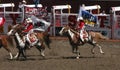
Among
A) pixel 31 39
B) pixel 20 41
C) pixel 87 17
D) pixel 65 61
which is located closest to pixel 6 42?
pixel 20 41

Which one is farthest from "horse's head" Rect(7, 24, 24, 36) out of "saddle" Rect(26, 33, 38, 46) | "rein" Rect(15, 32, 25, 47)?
"saddle" Rect(26, 33, 38, 46)

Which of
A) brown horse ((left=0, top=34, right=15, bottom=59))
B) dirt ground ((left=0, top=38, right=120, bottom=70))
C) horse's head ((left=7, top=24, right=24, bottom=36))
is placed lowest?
dirt ground ((left=0, top=38, right=120, bottom=70))

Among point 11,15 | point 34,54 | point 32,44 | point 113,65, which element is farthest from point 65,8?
point 113,65

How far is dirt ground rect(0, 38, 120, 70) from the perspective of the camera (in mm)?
17688

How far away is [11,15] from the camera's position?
30750mm

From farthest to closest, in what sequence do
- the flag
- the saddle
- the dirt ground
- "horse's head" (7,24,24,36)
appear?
the flag
the saddle
"horse's head" (7,24,24,36)
the dirt ground

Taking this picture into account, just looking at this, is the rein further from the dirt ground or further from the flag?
the flag

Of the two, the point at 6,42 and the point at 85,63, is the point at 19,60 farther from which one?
the point at 85,63

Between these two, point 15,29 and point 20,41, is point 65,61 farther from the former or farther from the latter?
point 15,29

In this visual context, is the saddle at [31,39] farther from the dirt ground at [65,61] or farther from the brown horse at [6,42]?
the brown horse at [6,42]

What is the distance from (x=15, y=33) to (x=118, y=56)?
4858 mm

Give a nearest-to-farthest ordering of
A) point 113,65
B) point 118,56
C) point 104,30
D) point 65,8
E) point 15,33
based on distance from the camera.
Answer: point 113,65 < point 15,33 < point 118,56 < point 104,30 < point 65,8

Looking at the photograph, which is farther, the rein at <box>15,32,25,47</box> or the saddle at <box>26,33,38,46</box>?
the saddle at <box>26,33,38,46</box>

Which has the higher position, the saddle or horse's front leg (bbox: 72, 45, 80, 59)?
the saddle
